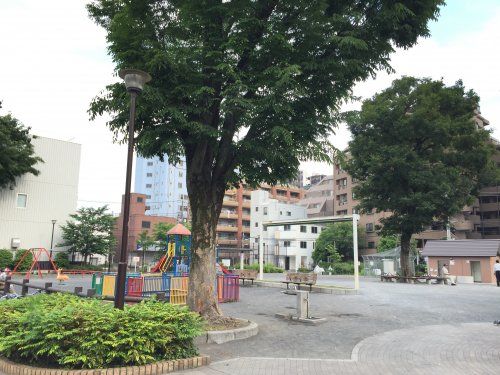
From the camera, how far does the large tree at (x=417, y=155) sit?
29672 millimetres

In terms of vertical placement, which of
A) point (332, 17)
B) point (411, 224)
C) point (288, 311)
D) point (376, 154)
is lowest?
point (288, 311)

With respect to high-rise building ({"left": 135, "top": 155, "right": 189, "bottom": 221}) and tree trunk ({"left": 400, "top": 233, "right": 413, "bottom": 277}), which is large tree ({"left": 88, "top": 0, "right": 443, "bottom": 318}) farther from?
high-rise building ({"left": 135, "top": 155, "right": 189, "bottom": 221})

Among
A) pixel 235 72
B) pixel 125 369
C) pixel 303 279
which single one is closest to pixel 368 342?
pixel 125 369

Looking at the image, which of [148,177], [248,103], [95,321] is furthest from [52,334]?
[148,177]

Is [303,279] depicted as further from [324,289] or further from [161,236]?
[161,236]

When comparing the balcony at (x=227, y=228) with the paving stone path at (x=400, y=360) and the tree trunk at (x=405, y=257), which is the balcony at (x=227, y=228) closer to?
the tree trunk at (x=405, y=257)

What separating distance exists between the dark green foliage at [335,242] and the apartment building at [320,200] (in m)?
19.3

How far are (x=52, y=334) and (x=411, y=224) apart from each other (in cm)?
2847

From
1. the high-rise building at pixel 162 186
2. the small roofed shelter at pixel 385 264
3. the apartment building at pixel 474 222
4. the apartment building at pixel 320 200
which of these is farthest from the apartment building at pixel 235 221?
the small roofed shelter at pixel 385 264

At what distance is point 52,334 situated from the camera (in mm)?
6055

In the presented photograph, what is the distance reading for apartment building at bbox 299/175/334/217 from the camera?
81188 millimetres

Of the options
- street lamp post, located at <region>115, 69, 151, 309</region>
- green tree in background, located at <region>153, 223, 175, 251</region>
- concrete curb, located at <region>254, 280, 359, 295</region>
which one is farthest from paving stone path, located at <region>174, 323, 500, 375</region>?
green tree in background, located at <region>153, 223, 175, 251</region>

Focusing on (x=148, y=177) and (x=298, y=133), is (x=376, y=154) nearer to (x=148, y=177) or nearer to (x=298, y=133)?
(x=298, y=133)

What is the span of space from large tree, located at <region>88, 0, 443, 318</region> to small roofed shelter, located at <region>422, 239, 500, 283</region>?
28055 mm
